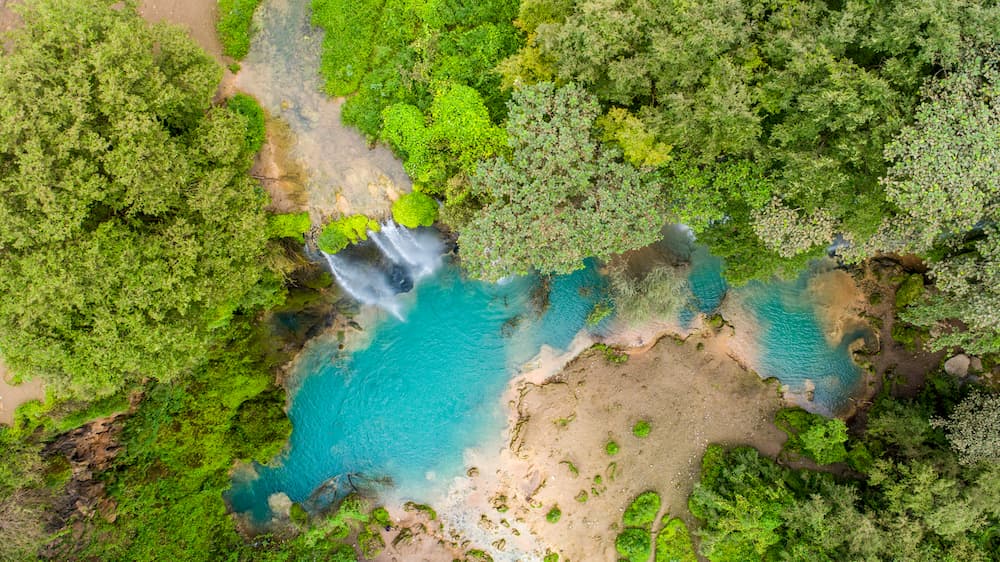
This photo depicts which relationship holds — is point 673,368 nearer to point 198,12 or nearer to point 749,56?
point 749,56

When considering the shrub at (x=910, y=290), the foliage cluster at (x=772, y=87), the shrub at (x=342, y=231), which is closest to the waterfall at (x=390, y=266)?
the shrub at (x=342, y=231)

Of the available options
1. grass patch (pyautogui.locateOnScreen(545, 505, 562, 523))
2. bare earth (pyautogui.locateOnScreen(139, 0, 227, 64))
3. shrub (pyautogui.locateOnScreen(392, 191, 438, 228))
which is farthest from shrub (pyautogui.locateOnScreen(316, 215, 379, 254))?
grass patch (pyautogui.locateOnScreen(545, 505, 562, 523))

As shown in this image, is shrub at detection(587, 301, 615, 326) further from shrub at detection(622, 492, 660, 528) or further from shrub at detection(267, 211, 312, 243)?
shrub at detection(267, 211, 312, 243)

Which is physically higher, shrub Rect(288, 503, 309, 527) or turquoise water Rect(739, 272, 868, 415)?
shrub Rect(288, 503, 309, 527)

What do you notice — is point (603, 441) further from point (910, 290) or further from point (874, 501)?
point (910, 290)

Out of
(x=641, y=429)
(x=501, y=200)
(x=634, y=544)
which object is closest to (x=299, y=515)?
(x=634, y=544)

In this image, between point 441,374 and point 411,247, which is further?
point 441,374

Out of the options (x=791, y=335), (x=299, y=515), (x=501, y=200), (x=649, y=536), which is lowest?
(x=649, y=536)
